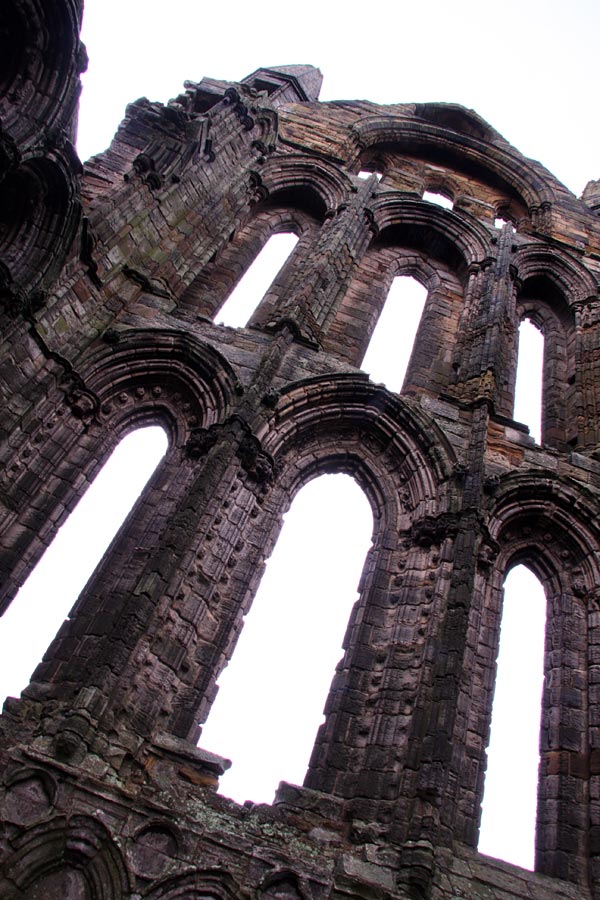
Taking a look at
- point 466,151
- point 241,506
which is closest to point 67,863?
point 241,506

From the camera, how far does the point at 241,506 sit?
7266 millimetres

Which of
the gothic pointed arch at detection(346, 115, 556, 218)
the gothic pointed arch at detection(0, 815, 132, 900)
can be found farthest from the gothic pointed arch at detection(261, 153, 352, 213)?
the gothic pointed arch at detection(0, 815, 132, 900)

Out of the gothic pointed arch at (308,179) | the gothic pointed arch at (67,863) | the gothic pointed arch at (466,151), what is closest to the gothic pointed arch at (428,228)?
the gothic pointed arch at (308,179)

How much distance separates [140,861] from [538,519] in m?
5.44

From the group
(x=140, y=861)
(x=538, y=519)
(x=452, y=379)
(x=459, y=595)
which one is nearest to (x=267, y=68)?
(x=452, y=379)

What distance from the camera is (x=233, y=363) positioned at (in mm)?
8430

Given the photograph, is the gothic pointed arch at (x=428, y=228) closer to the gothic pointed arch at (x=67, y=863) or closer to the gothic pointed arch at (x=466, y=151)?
the gothic pointed arch at (x=466, y=151)

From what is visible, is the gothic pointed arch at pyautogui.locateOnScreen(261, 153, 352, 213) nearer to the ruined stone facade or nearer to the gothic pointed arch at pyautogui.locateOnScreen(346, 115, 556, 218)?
the ruined stone facade

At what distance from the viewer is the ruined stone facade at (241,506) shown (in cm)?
507

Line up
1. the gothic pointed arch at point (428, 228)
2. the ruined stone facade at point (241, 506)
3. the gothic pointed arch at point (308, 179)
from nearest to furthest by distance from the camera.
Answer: the ruined stone facade at point (241, 506)
the gothic pointed arch at point (308, 179)
the gothic pointed arch at point (428, 228)

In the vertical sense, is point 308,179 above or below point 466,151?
below

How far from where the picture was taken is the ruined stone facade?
507cm

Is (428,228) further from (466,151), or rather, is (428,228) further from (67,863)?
(67,863)

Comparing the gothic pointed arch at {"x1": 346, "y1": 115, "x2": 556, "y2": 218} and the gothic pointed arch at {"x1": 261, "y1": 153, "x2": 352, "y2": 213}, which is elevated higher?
the gothic pointed arch at {"x1": 346, "y1": 115, "x2": 556, "y2": 218}
